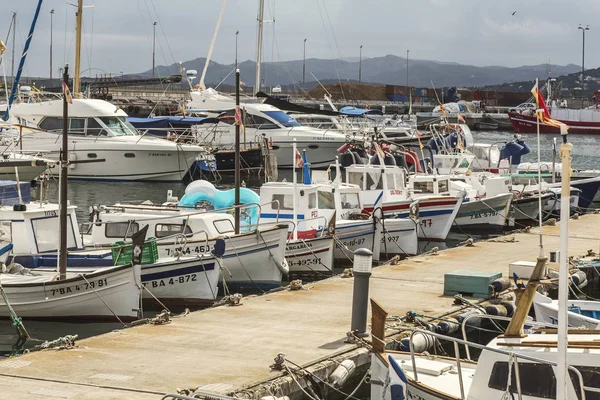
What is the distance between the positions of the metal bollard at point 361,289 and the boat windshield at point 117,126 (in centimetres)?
3709

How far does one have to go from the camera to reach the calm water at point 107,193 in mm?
20562

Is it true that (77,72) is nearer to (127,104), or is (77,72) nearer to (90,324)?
(90,324)

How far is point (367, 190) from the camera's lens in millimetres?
33688

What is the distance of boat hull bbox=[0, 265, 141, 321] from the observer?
20.1 meters

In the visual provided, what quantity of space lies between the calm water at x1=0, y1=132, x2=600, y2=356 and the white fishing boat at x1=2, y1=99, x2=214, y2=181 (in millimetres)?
624

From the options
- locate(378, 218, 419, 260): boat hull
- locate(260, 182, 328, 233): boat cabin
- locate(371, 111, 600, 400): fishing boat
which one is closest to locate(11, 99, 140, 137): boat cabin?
locate(378, 218, 419, 260): boat hull

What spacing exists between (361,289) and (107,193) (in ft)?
113

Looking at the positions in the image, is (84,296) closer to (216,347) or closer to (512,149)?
(216,347)

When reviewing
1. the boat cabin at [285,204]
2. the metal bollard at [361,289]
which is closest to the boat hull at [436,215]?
the boat cabin at [285,204]

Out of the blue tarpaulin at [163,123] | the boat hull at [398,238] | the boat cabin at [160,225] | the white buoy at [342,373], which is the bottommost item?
the white buoy at [342,373]

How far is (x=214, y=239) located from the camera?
78.0ft

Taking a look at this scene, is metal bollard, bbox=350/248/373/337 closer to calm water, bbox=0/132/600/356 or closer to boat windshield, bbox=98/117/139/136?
calm water, bbox=0/132/600/356

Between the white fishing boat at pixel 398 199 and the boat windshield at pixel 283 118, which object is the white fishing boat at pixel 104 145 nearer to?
the boat windshield at pixel 283 118

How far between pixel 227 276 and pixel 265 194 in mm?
3893
